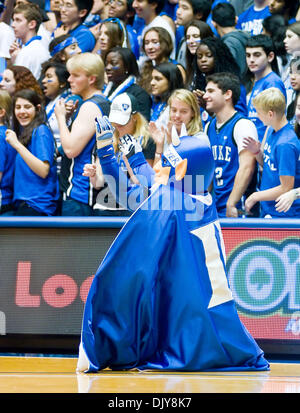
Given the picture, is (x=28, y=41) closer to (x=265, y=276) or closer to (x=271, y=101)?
(x=271, y=101)

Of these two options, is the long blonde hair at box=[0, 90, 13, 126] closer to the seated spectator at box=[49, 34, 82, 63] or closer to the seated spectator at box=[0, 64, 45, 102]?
the seated spectator at box=[0, 64, 45, 102]

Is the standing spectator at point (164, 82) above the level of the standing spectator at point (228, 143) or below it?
above

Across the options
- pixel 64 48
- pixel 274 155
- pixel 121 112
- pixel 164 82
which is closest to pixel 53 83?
pixel 64 48

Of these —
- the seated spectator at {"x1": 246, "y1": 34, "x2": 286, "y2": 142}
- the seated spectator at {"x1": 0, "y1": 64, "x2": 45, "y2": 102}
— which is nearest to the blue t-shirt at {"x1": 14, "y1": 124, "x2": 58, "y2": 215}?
the seated spectator at {"x1": 0, "y1": 64, "x2": 45, "y2": 102}

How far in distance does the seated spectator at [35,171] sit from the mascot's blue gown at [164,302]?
6.87 ft

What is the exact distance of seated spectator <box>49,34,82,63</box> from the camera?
823cm

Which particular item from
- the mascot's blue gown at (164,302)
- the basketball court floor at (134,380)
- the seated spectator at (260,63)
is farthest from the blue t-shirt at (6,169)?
the mascot's blue gown at (164,302)

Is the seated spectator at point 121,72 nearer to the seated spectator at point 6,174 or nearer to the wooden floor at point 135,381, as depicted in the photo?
the seated spectator at point 6,174

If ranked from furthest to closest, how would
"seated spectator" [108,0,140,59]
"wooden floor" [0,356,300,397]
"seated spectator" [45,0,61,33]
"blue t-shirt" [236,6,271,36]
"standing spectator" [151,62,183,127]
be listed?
"seated spectator" [45,0,61,33] < "seated spectator" [108,0,140,59] < "blue t-shirt" [236,6,271,36] < "standing spectator" [151,62,183,127] < "wooden floor" [0,356,300,397]

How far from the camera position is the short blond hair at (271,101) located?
261 inches

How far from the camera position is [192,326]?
5.04 m

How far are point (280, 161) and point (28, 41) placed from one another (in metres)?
3.67
